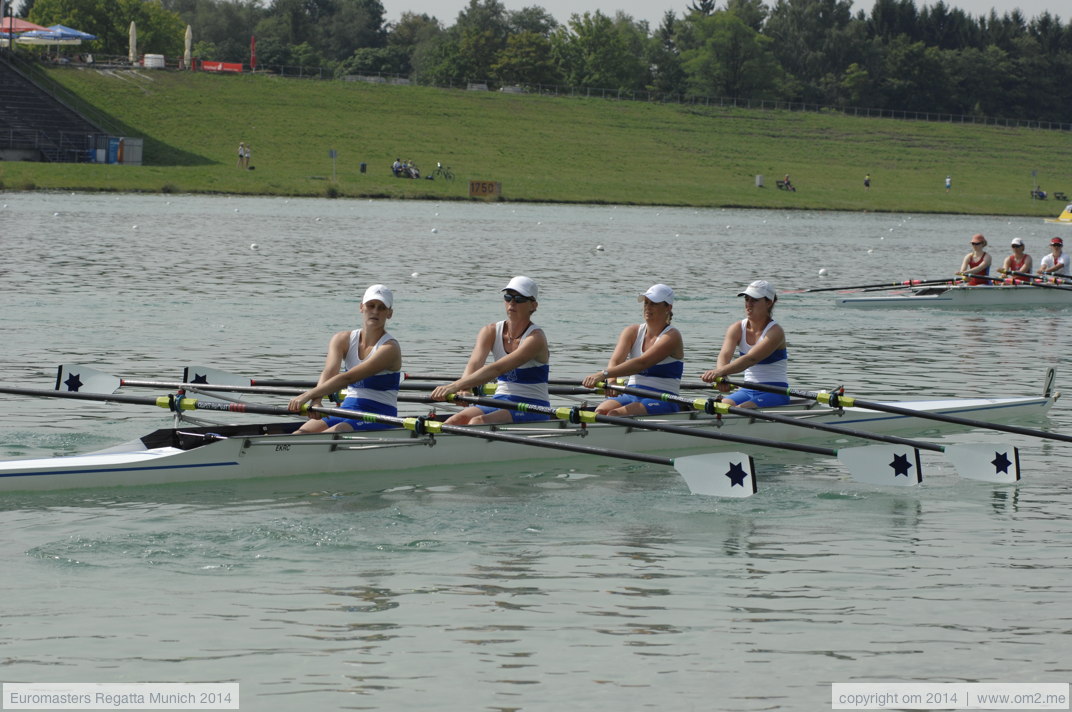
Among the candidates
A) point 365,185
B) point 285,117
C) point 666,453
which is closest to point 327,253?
point 666,453

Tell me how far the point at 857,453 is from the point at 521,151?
70.5 m

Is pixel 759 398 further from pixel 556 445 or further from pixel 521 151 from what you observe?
pixel 521 151

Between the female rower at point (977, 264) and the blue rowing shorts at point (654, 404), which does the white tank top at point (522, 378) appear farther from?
the female rower at point (977, 264)

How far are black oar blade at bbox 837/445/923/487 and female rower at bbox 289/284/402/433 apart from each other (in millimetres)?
3675

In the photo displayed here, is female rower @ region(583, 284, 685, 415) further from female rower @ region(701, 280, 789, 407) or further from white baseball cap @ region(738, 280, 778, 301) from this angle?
white baseball cap @ region(738, 280, 778, 301)

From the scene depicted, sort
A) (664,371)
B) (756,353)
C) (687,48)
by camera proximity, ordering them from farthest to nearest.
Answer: (687,48) < (756,353) < (664,371)

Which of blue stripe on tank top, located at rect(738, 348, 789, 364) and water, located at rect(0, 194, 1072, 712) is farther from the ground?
blue stripe on tank top, located at rect(738, 348, 789, 364)

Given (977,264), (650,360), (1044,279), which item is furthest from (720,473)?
(1044,279)

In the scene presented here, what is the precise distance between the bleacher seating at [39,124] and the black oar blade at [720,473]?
57606mm

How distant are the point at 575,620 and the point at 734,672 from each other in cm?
106

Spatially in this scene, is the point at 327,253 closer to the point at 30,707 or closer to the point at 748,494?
the point at 748,494

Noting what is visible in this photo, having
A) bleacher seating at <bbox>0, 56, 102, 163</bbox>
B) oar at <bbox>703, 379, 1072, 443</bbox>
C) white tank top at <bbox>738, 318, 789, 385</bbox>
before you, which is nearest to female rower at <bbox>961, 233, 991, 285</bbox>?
oar at <bbox>703, 379, 1072, 443</bbox>

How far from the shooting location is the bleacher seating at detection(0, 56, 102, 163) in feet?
206

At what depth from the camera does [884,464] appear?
35.8 ft
